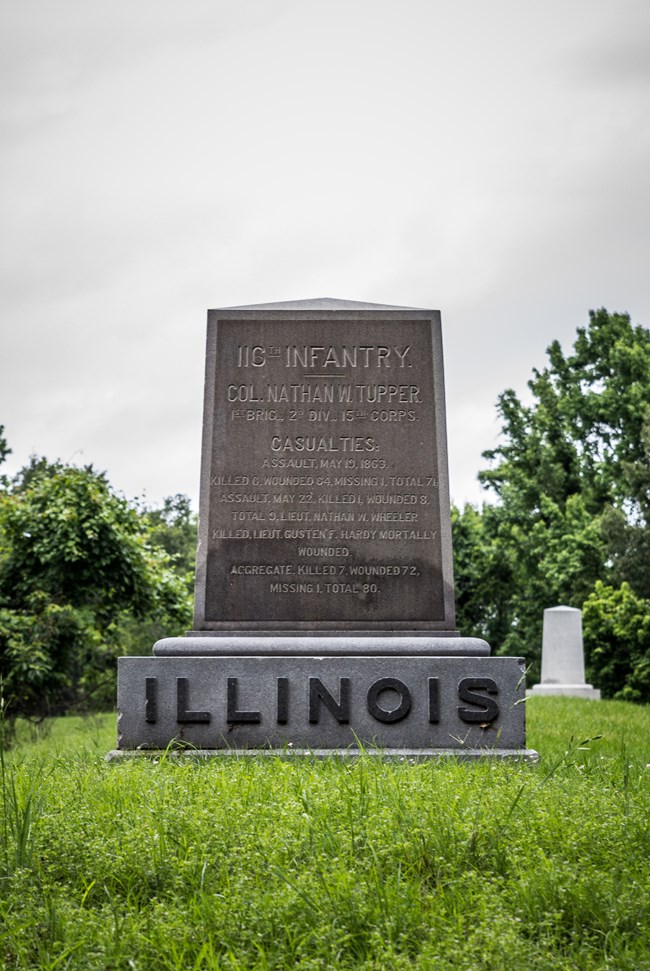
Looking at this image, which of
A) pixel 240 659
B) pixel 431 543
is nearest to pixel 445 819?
pixel 240 659

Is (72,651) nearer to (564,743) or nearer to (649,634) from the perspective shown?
(564,743)

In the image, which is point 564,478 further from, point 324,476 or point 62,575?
point 324,476

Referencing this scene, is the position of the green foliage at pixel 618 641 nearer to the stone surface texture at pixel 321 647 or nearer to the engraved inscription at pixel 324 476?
the engraved inscription at pixel 324 476

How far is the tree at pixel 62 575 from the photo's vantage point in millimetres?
12273

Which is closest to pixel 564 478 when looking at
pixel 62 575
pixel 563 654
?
pixel 563 654

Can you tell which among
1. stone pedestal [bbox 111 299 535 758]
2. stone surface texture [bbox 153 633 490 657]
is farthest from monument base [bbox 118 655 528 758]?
stone surface texture [bbox 153 633 490 657]

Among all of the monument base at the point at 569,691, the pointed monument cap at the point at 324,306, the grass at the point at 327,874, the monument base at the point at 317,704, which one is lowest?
the monument base at the point at 569,691

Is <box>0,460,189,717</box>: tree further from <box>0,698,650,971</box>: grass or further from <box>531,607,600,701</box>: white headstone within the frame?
<box>531,607,600,701</box>: white headstone

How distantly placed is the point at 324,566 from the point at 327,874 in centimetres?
367

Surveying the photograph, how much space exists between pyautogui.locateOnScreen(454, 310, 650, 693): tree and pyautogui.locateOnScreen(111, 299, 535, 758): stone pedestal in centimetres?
2173

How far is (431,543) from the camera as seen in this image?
22.8 feet

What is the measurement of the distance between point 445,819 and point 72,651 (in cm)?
1049

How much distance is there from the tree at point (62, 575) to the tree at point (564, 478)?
1770 centimetres

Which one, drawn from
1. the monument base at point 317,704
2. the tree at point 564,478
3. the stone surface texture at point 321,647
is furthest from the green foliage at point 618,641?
the monument base at point 317,704
